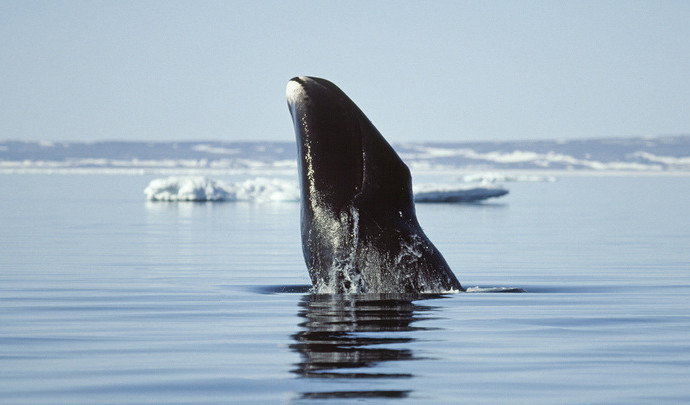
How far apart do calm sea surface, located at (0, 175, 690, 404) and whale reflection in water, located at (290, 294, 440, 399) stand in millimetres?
20

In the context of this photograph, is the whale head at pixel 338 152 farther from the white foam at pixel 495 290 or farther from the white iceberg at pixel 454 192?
the white iceberg at pixel 454 192

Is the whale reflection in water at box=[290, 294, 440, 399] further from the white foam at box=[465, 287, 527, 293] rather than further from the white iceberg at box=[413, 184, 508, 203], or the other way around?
the white iceberg at box=[413, 184, 508, 203]

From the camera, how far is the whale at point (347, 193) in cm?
965

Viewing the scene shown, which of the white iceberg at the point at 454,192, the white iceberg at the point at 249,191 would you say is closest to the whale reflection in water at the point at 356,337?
the white iceberg at the point at 454,192

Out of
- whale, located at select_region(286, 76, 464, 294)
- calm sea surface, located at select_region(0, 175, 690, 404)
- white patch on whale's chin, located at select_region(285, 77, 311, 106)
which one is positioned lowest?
calm sea surface, located at select_region(0, 175, 690, 404)

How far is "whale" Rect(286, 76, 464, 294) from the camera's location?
31.7 ft

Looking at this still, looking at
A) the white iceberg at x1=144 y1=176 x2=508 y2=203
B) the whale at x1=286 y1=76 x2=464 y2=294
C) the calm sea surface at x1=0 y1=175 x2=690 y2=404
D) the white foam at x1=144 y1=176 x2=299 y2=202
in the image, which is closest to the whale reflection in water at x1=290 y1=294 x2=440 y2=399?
the calm sea surface at x1=0 y1=175 x2=690 y2=404

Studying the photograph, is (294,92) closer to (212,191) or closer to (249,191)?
(212,191)

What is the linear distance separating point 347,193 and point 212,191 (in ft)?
133

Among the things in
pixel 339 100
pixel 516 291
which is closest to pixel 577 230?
→ pixel 516 291

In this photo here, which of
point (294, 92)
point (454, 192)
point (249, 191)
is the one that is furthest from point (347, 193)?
point (249, 191)

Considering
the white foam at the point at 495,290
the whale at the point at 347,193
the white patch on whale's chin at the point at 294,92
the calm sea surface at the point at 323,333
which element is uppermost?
the white patch on whale's chin at the point at 294,92

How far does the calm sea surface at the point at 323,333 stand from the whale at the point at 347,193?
0.33m

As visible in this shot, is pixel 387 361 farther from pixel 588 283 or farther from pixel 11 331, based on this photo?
pixel 588 283
